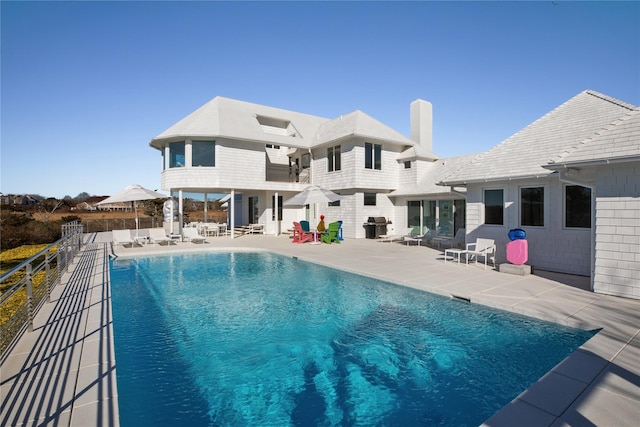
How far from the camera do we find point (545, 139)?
34.1 ft

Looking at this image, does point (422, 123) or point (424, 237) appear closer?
point (424, 237)

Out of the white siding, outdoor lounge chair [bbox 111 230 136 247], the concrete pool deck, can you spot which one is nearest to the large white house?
the white siding

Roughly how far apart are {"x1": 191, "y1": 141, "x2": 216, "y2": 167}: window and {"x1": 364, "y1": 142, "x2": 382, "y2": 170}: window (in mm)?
9394

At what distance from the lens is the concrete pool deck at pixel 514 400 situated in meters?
2.85

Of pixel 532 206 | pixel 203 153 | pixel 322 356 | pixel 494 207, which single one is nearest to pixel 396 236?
pixel 494 207

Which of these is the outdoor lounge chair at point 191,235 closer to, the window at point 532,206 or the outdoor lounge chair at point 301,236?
the outdoor lounge chair at point 301,236

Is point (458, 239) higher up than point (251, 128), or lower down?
lower down

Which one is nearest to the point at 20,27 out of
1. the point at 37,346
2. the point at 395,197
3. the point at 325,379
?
the point at 37,346

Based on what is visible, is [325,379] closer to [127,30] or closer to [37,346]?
[37,346]

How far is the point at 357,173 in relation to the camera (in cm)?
1881

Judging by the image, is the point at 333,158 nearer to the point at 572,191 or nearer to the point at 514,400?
the point at 572,191

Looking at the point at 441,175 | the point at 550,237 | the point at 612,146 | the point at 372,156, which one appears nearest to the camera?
the point at 612,146

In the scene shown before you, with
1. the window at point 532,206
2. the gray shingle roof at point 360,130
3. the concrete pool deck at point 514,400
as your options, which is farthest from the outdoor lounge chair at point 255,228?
the window at point 532,206

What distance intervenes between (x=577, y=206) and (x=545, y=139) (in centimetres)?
274
